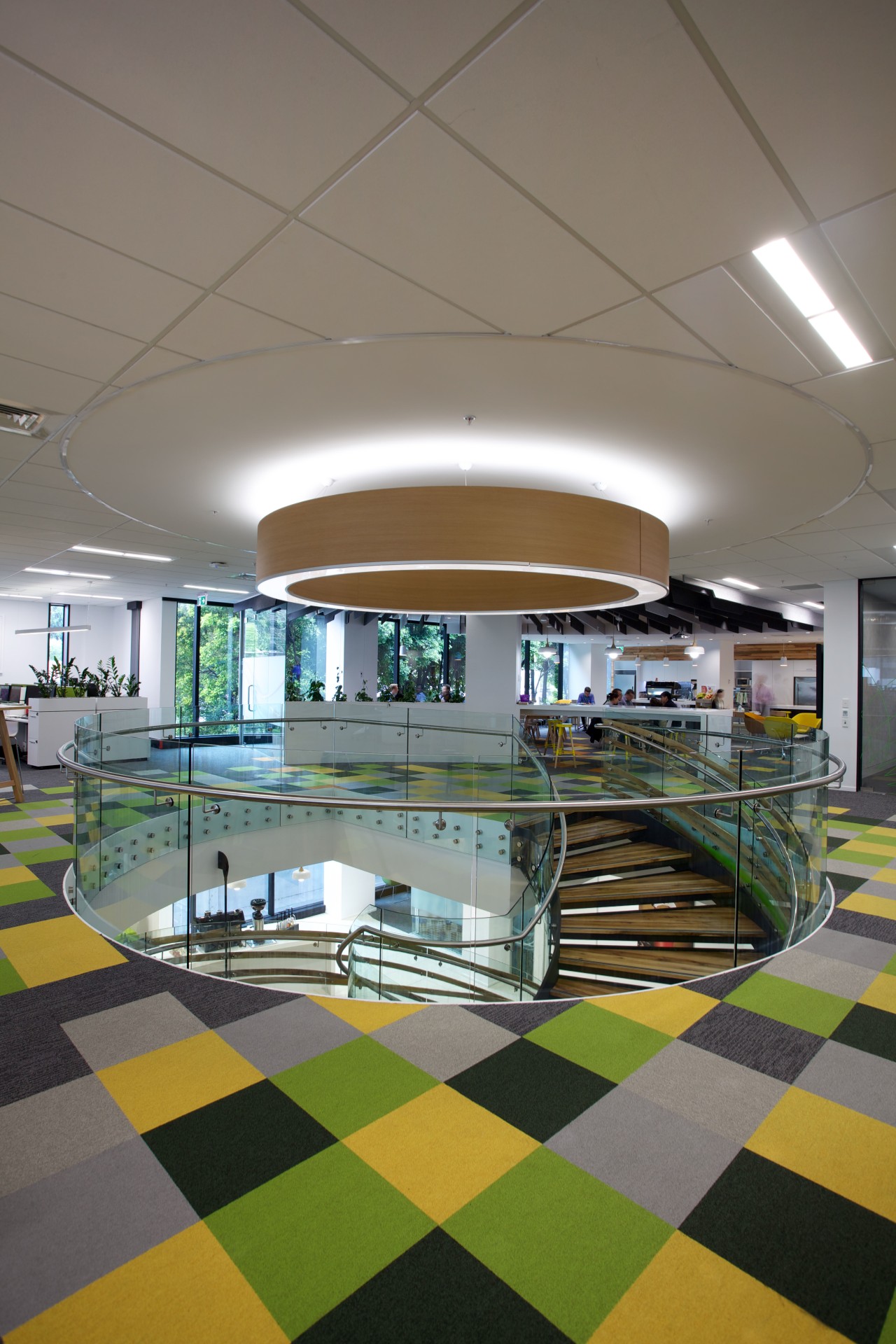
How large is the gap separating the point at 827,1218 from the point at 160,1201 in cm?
215

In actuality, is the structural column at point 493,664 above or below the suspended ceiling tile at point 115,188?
below

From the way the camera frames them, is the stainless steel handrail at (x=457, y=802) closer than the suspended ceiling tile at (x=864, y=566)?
Yes

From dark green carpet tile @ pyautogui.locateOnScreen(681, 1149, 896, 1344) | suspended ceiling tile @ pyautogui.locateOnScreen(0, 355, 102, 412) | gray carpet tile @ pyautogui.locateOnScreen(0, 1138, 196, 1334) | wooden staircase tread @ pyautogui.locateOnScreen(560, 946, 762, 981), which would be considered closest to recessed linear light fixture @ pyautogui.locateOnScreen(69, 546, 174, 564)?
suspended ceiling tile @ pyautogui.locateOnScreen(0, 355, 102, 412)

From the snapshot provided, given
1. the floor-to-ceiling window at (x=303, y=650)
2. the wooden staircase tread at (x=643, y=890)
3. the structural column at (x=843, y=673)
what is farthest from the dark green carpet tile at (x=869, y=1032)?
the floor-to-ceiling window at (x=303, y=650)

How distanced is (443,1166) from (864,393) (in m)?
4.66

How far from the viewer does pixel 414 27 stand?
192cm

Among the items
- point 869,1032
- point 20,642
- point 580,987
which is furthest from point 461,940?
point 20,642

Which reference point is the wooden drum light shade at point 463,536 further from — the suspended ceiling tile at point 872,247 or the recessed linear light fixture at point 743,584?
the recessed linear light fixture at point 743,584

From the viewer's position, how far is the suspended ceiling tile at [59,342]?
11.6 ft

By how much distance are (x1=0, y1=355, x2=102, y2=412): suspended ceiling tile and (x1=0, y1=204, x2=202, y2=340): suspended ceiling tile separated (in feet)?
2.74

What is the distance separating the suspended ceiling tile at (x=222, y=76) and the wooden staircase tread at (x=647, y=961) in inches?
223

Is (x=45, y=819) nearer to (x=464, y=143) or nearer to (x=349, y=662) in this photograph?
(x=464, y=143)

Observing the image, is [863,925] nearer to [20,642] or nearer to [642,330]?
[642,330]

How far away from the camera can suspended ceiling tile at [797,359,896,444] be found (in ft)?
13.1
